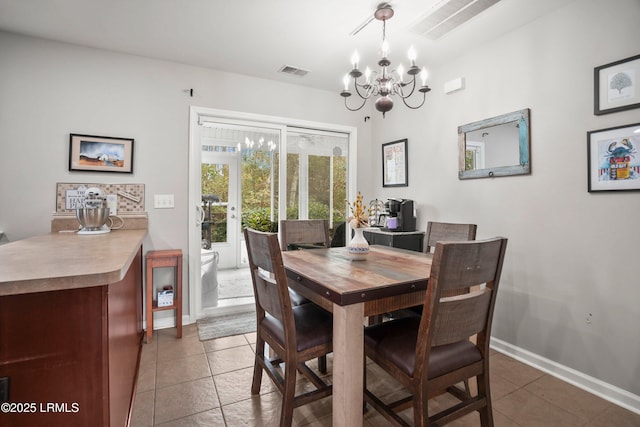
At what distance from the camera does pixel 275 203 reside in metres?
3.76

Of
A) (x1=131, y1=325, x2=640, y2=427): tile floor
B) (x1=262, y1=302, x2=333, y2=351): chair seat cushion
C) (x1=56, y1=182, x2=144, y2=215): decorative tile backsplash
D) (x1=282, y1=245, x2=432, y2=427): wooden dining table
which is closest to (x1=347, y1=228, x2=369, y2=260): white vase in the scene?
(x1=282, y1=245, x2=432, y2=427): wooden dining table

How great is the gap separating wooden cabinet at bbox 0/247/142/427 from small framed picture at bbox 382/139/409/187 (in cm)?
307

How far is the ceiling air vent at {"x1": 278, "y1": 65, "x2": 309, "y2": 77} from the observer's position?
3.13m

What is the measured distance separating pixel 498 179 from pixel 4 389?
3.04 metres

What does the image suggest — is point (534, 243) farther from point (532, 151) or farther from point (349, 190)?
point (349, 190)

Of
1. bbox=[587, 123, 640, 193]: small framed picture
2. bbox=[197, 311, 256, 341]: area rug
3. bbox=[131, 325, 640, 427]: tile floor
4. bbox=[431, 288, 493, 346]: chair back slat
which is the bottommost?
bbox=[131, 325, 640, 427]: tile floor

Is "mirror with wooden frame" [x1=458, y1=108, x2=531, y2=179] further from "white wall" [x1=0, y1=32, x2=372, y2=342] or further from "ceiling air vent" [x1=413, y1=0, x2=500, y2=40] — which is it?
"white wall" [x1=0, y1=32, x2=372, y2=342]

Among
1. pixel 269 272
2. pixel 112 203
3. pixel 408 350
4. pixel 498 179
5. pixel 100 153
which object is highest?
pixel 100 153

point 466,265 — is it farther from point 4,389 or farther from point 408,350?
point 4,389

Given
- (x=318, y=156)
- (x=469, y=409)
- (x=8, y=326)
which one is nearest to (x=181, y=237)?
(x=318, y=156)

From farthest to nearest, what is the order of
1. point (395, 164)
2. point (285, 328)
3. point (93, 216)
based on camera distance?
point (395, 164) → point (93, 216) → point (285, 328)

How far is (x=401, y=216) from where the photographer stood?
3.20 m

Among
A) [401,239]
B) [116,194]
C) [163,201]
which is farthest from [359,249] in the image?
[116,194]

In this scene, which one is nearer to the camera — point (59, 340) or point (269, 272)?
point (59, 340)
